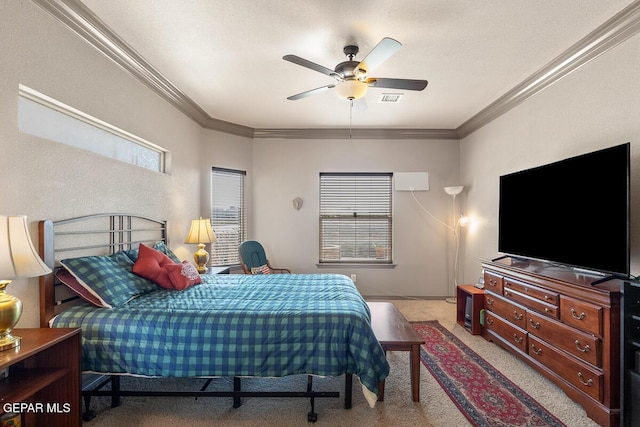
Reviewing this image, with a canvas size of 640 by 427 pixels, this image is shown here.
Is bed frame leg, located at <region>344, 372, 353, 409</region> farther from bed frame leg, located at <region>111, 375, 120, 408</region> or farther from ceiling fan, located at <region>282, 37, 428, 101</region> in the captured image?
ceiling fan, located at <region>282, 37, 428, 101</region>

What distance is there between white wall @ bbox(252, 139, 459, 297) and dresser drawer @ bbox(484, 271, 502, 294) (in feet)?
5.37

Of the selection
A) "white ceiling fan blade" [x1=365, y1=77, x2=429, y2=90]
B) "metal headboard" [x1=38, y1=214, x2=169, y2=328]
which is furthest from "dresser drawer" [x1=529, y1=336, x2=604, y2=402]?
"metal headboard" [x1=38, y1=214, x2=169, y2=328]

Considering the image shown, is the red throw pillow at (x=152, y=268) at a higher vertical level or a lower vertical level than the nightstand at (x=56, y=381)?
higher

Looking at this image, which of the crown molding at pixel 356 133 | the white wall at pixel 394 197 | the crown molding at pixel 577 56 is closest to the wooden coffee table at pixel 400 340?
the white wall at pixel 394 197

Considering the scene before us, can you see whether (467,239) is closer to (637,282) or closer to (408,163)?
(408,163)

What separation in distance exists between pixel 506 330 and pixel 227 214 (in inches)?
150

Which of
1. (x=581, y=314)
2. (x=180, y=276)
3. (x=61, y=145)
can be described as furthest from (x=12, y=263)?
(x=581, y=314)

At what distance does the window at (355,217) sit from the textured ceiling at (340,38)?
5.29 feet

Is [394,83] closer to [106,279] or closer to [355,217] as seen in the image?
[106,279]

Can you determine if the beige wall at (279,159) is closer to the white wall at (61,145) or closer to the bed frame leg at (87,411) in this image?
the white wall at (61,145)

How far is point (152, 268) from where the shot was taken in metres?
2.62

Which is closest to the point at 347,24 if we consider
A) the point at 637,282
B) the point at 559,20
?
the point at 559,20

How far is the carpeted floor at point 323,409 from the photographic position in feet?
6.69

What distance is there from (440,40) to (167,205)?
319 cm
